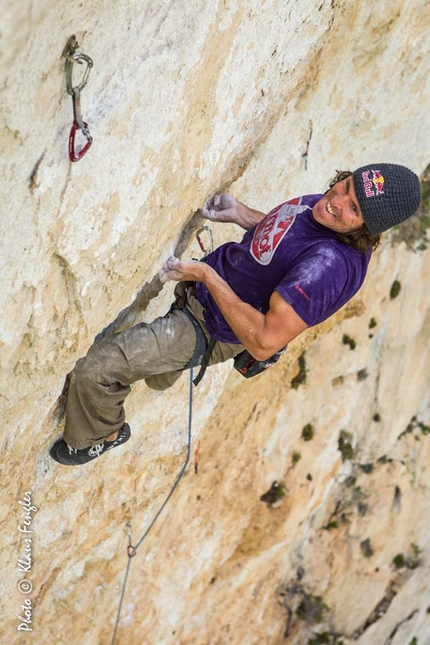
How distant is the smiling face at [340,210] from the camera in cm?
411

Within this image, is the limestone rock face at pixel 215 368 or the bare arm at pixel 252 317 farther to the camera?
the bare arm at pixel 252 317

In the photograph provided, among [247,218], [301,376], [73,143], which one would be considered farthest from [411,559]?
[73,143]

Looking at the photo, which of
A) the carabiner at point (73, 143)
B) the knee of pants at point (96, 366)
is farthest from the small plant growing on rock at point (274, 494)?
the carabiner at point (73, 143)

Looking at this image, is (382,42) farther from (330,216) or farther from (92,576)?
(92,576)

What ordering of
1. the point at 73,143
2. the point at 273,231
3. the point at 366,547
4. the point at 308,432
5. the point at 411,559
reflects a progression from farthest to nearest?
1. the point at 411,559
2. the point at 366,547
3. the point at 308,432
4. the point at 273,231
5. the point at 73,143

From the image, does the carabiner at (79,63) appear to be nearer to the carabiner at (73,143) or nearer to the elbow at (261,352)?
the carabiner at (73,143)

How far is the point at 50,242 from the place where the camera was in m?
3.55

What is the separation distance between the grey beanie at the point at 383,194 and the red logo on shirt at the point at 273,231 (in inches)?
18.0

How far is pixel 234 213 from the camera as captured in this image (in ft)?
16.8

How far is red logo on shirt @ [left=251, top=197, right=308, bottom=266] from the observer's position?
4344 mm

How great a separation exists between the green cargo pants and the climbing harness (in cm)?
154

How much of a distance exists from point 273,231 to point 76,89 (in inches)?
64.5

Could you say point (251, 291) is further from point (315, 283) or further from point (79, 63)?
point (79, 63)

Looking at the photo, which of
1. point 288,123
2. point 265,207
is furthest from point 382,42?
point 265,207
